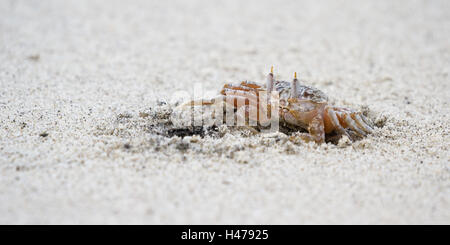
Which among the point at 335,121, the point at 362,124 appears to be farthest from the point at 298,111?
the point at 362,124

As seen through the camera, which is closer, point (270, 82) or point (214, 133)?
point (214, 133)

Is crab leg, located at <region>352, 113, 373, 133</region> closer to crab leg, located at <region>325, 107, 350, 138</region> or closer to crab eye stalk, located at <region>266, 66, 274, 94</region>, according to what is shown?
crab leg, located at <region>325, 107, 350, 138</region>

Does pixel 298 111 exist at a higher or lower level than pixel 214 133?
higher

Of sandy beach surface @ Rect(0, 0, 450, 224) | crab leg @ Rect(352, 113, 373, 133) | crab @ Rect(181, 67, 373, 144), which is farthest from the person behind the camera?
crab leg @ Rect(352, 113, 373, 133)

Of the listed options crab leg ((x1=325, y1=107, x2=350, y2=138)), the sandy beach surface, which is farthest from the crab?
the sandy beach surface

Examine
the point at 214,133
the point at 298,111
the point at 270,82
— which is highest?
the point at 270,82

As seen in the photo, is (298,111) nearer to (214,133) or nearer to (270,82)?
(270,82)
